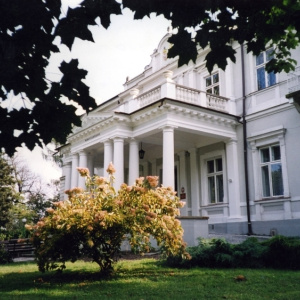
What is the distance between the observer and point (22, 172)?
41.8 meters

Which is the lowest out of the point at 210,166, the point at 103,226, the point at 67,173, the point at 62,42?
the point at 103,226

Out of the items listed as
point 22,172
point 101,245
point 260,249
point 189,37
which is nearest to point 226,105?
point 260,249

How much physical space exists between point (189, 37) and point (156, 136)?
1226 centimetres

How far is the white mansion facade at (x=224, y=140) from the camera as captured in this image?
45.8 ft

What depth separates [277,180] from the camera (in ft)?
47.6

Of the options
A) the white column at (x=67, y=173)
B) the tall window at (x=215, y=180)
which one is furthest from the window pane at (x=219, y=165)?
the white column at (x=67, y=173)

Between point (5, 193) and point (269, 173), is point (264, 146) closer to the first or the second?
point (269, 173)

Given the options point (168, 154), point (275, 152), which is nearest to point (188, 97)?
point (168, 154)

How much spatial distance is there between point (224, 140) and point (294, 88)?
387 centimetres

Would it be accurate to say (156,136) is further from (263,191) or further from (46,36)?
(46,36)

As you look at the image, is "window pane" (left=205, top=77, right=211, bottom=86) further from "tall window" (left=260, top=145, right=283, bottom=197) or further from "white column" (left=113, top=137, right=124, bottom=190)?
"white column" (left=113, top=137, right=124, bottom=190)

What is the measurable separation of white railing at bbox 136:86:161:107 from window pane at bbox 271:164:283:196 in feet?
17.8

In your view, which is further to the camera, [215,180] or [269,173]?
[215,180]

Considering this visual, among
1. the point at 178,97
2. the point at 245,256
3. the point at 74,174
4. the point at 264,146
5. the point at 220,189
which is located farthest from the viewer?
the point at 74,174
